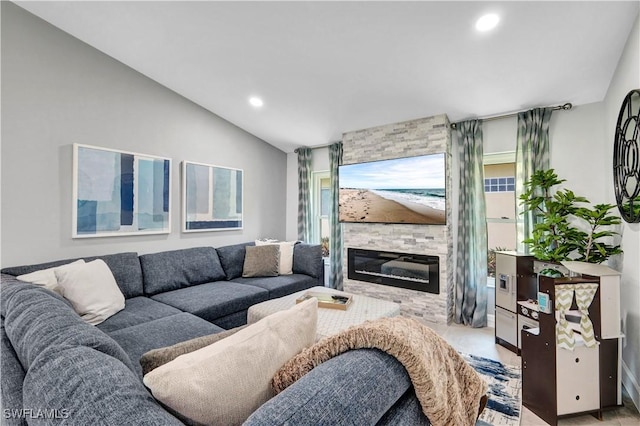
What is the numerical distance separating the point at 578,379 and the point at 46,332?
2.65m

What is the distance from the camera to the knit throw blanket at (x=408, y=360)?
2.89ft

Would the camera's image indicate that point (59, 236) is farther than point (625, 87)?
Yes

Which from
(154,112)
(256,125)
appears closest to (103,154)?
(154,112)

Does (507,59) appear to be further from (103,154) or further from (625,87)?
(103,154)

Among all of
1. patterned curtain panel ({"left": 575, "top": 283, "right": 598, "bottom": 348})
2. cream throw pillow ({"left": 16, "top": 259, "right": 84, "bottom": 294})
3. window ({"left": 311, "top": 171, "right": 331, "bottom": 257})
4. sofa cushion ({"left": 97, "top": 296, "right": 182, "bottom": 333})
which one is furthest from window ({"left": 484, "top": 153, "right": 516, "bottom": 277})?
cream throw pillow ({"left": 16, "top": 259, "right": 84, "bottom": 294})

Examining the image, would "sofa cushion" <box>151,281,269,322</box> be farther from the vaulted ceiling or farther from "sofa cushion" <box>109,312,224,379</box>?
the vaulted ceiling

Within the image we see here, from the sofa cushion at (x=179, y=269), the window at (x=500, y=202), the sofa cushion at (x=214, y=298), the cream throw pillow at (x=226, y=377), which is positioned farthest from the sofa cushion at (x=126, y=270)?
the window at (x=500, y=202)

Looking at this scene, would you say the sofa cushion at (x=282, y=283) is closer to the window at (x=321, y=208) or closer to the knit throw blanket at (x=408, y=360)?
the window at (x=321, y=208)

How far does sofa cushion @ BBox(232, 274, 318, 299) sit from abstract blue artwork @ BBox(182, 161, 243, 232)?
849 mm

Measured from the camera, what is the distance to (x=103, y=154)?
2.92m

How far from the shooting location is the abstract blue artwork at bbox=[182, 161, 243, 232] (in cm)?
363

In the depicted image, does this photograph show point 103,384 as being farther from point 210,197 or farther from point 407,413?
point 210,197

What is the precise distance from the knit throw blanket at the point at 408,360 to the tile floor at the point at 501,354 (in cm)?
135

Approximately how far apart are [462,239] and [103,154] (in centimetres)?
385
